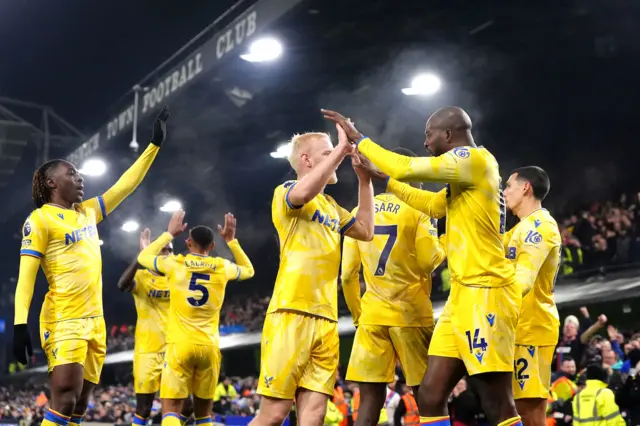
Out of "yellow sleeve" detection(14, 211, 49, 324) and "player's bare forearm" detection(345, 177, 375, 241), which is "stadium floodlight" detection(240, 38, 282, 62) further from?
"player's bare forearm" detection(345, 177, 375, 241)

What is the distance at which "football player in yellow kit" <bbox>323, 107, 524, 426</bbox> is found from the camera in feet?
15.5

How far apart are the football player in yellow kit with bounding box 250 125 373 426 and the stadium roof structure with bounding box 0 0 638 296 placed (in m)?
6.12

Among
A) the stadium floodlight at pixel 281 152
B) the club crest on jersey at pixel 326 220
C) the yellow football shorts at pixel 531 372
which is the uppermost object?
the stadium floodlight at pixel 281 152

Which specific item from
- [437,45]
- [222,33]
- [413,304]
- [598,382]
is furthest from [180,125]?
[413,304]

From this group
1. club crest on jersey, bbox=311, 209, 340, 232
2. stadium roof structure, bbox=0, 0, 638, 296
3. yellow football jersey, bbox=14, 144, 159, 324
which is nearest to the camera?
club crest on jersey, bbox=311, 209, 340, 232

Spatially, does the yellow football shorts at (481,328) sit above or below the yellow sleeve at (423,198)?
below

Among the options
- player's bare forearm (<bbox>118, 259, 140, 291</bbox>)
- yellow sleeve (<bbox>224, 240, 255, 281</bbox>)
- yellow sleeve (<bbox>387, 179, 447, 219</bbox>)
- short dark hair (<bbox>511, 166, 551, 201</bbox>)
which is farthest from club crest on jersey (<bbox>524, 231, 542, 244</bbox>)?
player's bare forearm (<bbox>118, 259, 140, 291</bbox>)

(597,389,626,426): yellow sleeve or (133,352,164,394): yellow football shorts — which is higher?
(133,352,164,394): yellow football shorts

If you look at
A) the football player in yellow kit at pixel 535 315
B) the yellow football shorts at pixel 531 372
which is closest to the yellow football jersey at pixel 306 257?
the football player in yellow kit at pixel 535 315

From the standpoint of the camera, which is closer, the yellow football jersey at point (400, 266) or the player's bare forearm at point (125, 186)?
the yellow football jersey at point (400, 266)

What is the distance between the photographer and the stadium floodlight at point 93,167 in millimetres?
18630

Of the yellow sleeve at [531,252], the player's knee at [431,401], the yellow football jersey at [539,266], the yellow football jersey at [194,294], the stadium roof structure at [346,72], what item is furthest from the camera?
the stadium roof structure at [346,72]

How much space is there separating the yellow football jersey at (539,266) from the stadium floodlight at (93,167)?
1437 centimetres

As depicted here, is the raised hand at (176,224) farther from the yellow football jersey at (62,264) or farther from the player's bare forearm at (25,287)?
the player's bare forearm at (25,287)
